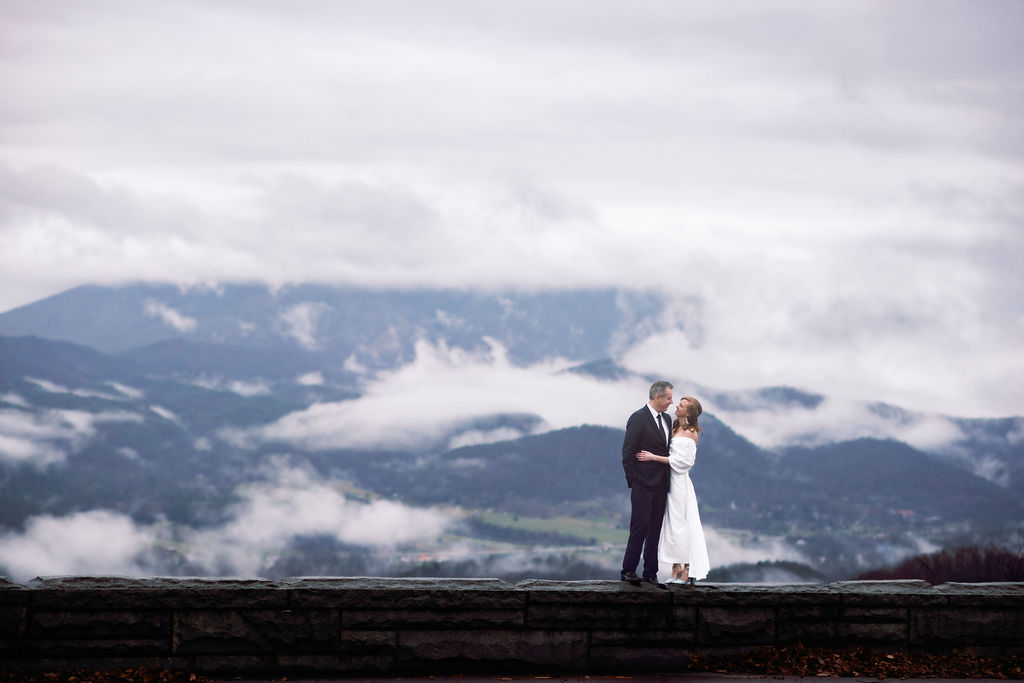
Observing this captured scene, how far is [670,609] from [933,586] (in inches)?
105

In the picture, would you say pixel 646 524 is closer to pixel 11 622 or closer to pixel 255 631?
pixel 255 631

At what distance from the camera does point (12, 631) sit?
352 inches

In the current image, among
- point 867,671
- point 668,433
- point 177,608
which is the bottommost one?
point 867,671

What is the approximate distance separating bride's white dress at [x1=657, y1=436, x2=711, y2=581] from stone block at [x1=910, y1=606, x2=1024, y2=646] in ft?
6.61

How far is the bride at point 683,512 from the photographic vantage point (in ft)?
32.5

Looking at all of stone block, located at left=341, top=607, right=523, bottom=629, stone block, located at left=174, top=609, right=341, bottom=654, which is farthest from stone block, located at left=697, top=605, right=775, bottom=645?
stone block, located at left=174, top=609, right=341, bottom=654

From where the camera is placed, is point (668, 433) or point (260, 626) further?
point (668, 433)

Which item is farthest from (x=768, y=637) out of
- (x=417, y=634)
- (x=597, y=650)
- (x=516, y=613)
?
(x=417, y=634)

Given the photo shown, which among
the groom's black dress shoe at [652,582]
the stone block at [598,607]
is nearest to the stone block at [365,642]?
the stone block at [598,607]

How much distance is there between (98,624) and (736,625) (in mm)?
5593

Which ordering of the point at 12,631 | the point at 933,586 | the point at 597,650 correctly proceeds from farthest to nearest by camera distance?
the point at 933,586 → the point at 597,650 → the point at 12,631

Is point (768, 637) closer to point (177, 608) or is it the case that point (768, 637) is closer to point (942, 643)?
point (942, 643)

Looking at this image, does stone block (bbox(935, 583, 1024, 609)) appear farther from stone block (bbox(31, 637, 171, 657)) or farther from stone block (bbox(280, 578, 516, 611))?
stone block (bbox(31, 637, 171, 657))

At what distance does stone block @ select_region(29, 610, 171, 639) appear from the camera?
29.5 feet
